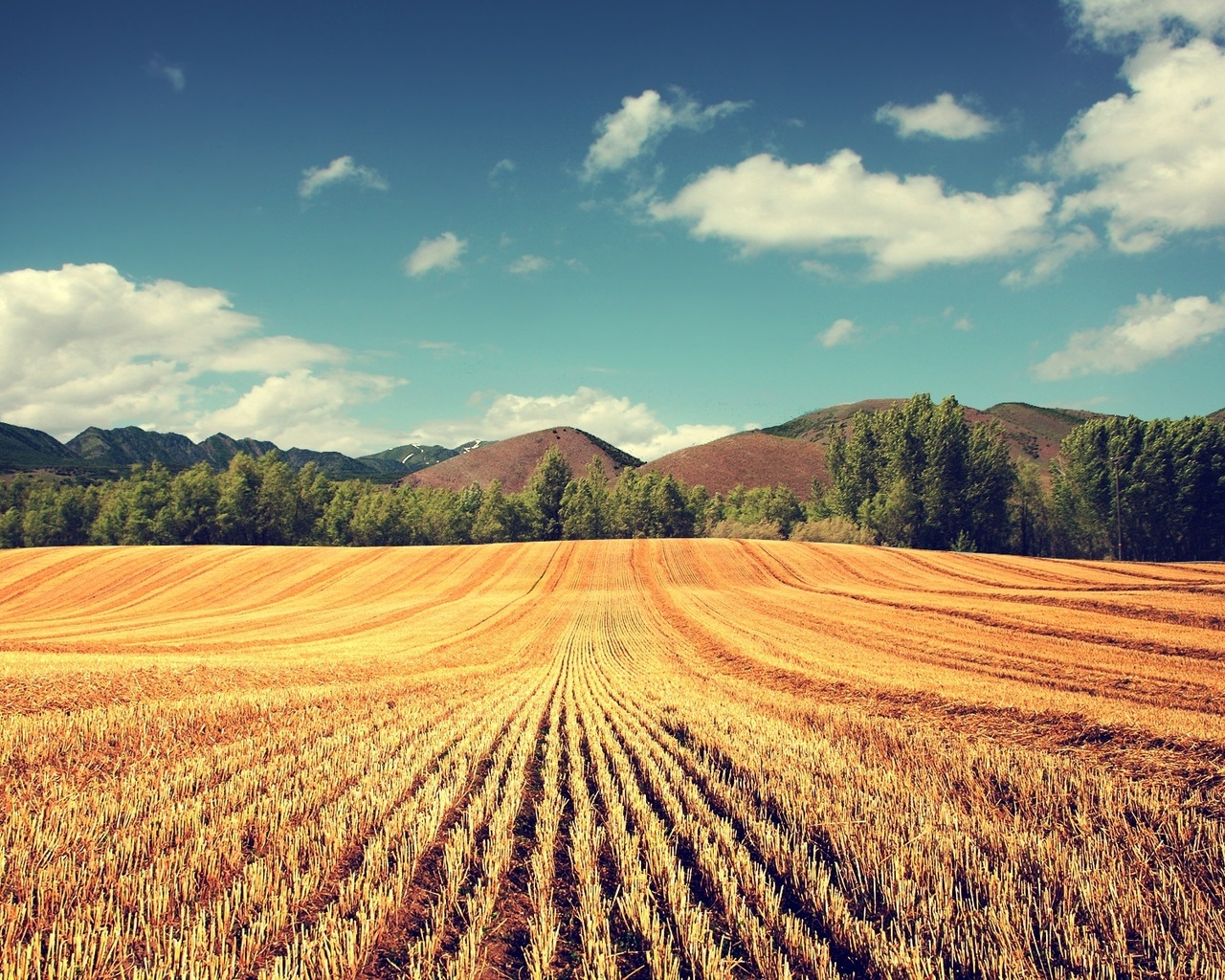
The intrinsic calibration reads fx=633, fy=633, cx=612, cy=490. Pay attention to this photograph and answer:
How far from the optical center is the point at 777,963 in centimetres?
419

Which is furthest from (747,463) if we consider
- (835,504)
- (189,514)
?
(189,514)

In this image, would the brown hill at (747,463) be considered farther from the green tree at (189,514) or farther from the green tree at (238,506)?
the green tree at (189,514)

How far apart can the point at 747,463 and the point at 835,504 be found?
3094 inches

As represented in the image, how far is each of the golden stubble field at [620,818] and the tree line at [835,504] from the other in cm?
7061

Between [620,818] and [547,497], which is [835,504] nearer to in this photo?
[547,497]

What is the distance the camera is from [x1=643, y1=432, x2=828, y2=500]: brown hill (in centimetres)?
16762

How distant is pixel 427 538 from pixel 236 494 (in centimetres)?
2783

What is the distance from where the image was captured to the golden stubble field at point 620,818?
437 centimetres

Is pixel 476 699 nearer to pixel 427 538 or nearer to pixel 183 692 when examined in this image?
pixel 183 692

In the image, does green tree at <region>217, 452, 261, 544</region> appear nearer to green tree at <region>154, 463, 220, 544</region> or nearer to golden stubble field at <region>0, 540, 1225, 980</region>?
green tree at <region>154, 463, 220, 544</region>

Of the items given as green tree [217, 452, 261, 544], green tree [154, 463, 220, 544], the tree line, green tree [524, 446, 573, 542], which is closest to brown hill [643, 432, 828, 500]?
the tree line

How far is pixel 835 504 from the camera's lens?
99312 millimetres

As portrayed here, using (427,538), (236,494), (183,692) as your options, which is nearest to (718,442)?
(427,538)

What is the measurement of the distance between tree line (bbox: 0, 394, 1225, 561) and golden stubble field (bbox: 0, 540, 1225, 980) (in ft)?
232
